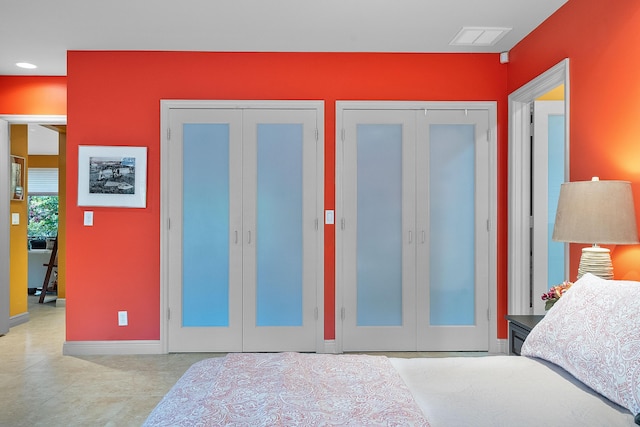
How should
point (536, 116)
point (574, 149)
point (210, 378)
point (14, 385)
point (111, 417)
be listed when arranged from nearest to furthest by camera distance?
1. point (210, 378)
2. point (111, 417)
3. point (574, 149)
4. point (14, 385)
5. point (536, 116)

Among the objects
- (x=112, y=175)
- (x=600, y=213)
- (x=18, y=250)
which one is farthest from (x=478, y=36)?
(x=18, y=250)

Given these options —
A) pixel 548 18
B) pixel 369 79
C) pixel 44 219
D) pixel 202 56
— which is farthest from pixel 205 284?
pixel 44 219

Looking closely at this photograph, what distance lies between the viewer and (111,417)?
2.81 m

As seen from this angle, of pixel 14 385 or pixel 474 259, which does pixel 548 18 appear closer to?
pixel 474 259

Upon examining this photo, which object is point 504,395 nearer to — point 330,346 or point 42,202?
point 330,346

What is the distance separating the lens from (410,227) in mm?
→ 4102

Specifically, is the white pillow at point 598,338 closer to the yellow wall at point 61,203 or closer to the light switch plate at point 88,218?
the light switch plate at point 88,218

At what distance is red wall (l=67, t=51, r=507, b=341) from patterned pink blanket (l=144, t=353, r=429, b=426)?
226cm

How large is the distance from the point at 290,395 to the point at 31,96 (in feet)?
15.4

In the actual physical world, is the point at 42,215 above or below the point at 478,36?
below

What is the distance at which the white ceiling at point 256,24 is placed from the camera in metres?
3.20

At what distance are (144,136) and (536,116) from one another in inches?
133

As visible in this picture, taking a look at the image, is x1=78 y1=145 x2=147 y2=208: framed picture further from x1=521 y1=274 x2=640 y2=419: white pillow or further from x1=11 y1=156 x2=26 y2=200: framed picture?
x1=521 y1=274 x2=640 y2=419: white pillow

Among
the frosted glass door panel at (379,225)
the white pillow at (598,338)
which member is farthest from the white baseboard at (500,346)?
the white pillow at (598,338)
